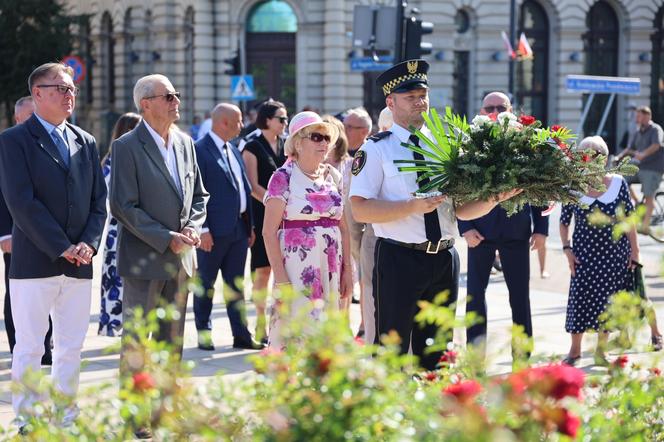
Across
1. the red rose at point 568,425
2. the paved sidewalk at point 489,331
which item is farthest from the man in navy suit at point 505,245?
the red rose at point 568,425

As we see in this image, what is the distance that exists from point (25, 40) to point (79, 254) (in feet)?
122

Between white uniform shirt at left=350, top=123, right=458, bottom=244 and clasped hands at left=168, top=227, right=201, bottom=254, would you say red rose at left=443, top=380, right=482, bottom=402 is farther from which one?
clasped hands at left=168, top=227, right=201, bottom=254

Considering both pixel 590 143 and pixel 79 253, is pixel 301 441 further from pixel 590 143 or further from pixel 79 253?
pixel 590 143

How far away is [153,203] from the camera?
256 inches

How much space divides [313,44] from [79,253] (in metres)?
33.3

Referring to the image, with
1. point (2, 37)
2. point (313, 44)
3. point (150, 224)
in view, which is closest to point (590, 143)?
point (150, 224)

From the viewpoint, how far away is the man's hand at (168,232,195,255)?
6.46 metres

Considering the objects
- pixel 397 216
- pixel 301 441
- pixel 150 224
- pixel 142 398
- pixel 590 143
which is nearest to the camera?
pixel 301 441

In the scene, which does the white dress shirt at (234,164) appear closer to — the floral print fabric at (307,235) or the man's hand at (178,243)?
the floral print fabric at (307,235)

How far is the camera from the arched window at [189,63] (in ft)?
133

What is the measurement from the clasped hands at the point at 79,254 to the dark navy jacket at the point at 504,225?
3105mm

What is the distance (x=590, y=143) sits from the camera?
27.2 ft

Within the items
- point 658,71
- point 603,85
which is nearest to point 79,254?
point 603,85

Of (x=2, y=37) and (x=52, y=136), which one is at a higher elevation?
(x=2, y=37)
